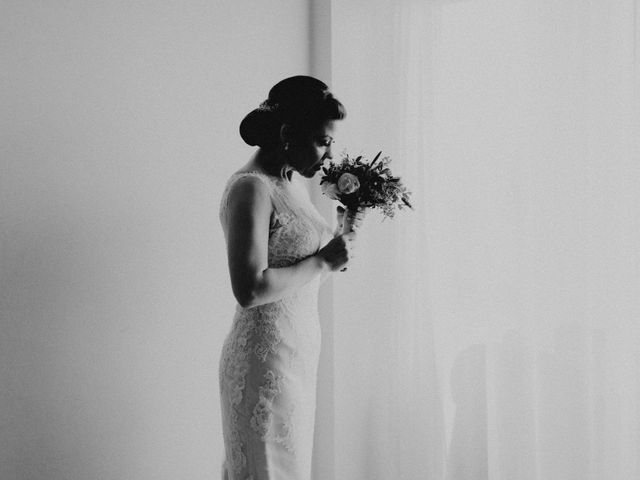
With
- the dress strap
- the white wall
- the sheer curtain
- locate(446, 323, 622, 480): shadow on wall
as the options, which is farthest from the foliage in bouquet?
locate(446, 323, 622, 480): shadow on wall

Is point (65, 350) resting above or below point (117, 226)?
below

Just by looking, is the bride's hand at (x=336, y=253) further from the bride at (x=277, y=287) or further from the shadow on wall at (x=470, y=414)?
the shadow on wall at (x=470, y=414)

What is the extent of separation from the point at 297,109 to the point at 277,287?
22.0 inches

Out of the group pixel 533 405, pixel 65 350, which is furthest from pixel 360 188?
pixel 533 405

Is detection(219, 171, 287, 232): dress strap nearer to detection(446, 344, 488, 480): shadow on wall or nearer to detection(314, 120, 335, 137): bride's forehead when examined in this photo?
detection(314, 120, 335, 137): bride's forehead

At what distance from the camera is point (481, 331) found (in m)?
3.07

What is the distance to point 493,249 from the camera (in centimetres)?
302

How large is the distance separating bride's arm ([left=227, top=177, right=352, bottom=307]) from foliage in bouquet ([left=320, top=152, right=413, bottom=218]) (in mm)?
355

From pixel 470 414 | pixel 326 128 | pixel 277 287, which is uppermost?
pixel 326 128

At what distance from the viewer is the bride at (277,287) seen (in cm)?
196

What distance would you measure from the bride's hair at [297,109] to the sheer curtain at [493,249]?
118 centimetres

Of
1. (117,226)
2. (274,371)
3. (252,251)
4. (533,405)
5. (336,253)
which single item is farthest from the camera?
(533,405)

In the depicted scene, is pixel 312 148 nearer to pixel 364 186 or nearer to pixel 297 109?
pixel 297 109

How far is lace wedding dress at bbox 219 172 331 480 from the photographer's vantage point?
201cm
